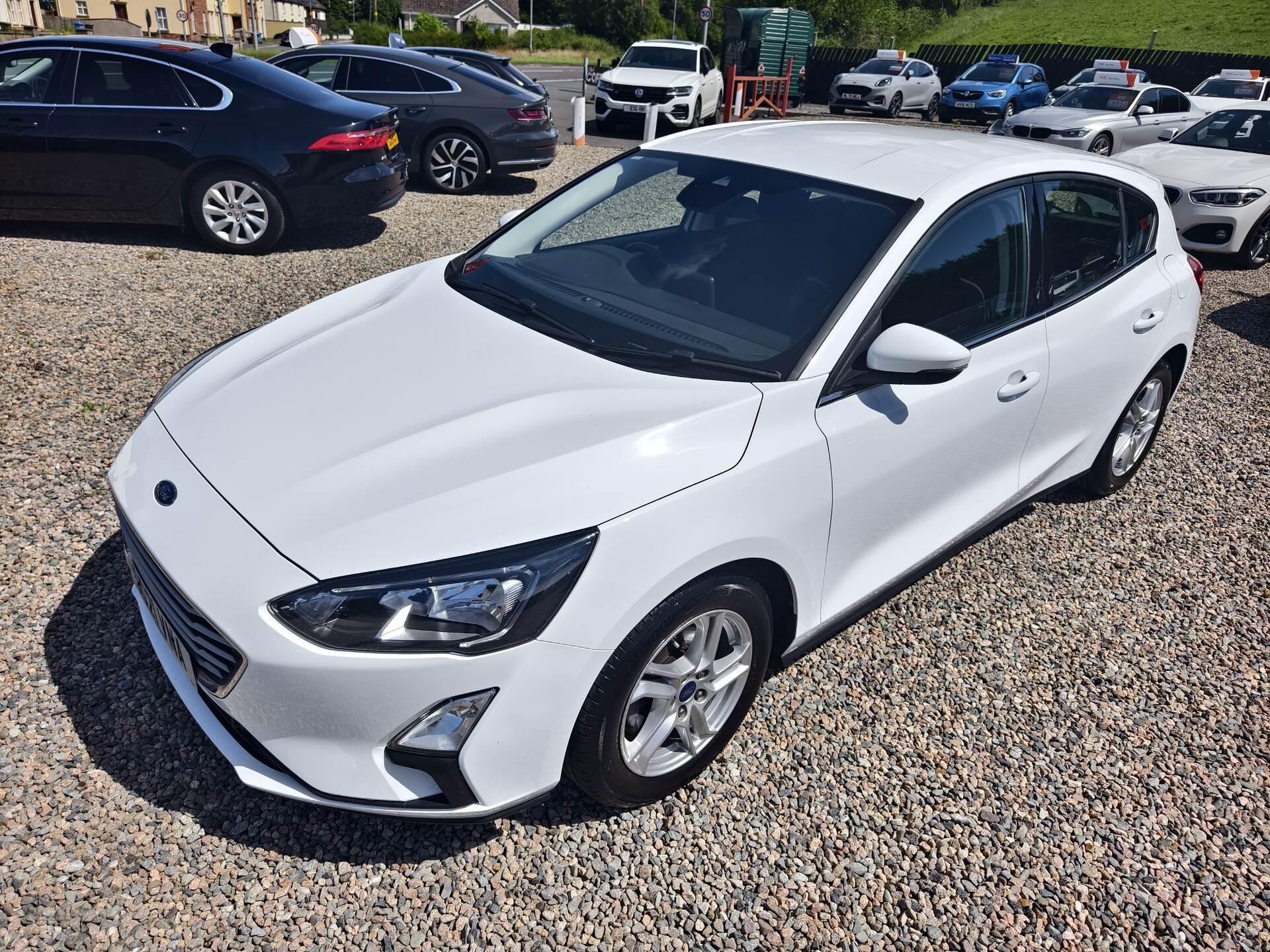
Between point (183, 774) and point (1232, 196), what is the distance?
10435 millimetres

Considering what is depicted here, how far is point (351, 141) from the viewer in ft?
25.1

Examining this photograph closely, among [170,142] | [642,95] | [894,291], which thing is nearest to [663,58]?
[642,95]

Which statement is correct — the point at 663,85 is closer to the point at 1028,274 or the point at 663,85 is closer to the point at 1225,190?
the point at 1225,190

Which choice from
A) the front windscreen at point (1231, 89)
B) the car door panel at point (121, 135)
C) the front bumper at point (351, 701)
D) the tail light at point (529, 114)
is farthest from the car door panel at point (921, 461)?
the front windscreen at point (1231, 89)

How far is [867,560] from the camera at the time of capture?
2.94 metres

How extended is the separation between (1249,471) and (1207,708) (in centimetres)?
253

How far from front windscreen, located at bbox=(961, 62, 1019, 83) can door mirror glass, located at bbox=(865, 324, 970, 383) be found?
85.9 ft

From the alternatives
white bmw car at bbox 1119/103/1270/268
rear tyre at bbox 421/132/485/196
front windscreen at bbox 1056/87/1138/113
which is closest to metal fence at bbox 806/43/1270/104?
front windscreen at bbox 1056/87/1138/113

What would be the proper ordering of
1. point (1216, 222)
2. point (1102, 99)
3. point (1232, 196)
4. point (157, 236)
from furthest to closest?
point (1102, 99), point (1216, 222), point (1232, 196), point (157, 236)

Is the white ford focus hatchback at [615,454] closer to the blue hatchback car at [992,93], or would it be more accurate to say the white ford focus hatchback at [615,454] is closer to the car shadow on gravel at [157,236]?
the car shadow on gravel at [157,236]

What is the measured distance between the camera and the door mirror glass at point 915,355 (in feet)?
8.38

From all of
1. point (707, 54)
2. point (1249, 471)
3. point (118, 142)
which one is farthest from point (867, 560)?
point (707, 54)

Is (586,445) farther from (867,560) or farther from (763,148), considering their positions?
(763,148)

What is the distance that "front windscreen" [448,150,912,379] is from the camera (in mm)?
2775
